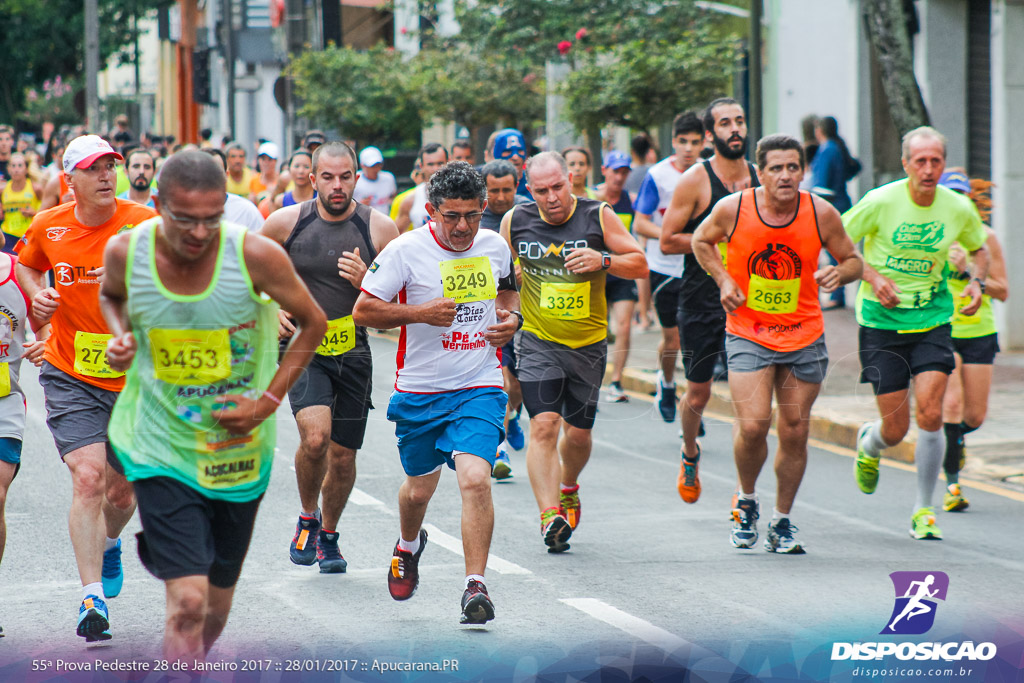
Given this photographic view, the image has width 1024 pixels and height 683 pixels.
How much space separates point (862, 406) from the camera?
39.3ft

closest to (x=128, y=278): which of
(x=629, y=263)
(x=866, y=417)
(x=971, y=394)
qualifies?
(x=629, y=263)

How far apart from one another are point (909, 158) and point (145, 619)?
4.43 meters

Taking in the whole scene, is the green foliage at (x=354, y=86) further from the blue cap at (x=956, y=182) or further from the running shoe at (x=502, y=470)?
the blue cap at (x=956, y=182)

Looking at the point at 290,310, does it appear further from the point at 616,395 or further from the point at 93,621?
the point at 616,395

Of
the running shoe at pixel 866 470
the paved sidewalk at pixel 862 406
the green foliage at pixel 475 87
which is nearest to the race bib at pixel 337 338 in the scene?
the running shoe at pixel 866 470

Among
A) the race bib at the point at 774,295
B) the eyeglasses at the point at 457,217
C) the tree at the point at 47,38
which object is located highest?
the tree at the point at 47,38

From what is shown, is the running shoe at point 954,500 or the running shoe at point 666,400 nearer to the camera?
the running shoe at point 954,500

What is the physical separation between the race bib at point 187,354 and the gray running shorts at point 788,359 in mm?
3584

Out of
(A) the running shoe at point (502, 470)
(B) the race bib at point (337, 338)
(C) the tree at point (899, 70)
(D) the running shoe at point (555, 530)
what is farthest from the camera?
(C) the tree at point (899, 70)

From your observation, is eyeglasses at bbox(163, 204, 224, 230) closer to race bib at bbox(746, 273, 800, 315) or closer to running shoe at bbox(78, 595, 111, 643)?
running shoe at bbox(78, 595, 111, 643)

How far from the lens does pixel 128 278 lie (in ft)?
14.7

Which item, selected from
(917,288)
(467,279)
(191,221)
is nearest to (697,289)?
(917,288)

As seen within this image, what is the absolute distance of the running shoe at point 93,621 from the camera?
5660mm

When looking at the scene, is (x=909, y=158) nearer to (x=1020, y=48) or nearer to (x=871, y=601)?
(x=871, y=601)
